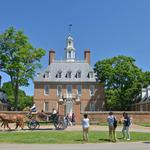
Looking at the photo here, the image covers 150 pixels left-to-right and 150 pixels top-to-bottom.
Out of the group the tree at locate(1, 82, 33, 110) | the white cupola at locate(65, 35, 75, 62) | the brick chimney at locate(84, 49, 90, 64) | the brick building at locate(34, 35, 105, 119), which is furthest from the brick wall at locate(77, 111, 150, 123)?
the tree at locate(1, 82, 33, 110)

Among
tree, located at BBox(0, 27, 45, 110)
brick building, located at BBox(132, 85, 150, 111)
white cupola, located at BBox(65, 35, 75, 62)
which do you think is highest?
white cupola, located at BBox(65, 35, 75, 62)

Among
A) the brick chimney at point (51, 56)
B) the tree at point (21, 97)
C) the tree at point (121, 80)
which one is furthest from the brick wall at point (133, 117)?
the tree at point (21, 97)

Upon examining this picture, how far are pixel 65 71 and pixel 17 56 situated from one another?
20539 millimetres

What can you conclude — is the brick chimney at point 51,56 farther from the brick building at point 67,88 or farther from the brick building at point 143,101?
the brick building at point 143,101

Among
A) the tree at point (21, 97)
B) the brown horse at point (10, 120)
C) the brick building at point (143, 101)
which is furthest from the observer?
the tree at point (21, 97)

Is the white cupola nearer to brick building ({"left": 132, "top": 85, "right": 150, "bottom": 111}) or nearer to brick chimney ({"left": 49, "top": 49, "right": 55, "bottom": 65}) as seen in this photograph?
brick chimney ({"left": 49, "top": 49, "right": 55, "bottom": 65})

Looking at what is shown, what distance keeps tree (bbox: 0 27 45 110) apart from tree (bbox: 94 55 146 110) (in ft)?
51.0

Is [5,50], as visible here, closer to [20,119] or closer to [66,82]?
[66,82]

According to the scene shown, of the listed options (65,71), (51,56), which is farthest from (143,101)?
(51,56)

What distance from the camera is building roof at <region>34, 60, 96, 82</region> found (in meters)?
67.7

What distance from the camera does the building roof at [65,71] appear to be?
222 feet

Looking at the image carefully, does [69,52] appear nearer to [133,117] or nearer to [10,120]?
[133,117]

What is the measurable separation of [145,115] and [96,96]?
27.7m

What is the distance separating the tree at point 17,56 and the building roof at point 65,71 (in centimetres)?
1666
